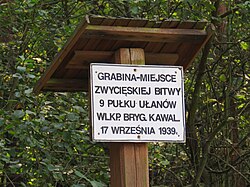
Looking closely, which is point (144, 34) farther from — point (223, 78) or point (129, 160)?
point (223, 78)

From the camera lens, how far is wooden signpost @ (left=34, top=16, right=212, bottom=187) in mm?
2740

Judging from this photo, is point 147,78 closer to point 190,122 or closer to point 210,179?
point 190,122

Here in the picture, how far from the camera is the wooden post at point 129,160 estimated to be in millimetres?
2781

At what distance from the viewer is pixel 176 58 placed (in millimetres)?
3070

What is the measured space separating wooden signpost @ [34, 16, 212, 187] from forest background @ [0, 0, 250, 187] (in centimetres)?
95

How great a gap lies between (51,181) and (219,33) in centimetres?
215

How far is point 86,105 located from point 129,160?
2187 mm

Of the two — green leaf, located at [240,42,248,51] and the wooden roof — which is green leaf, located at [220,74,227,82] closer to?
green leaf, located at [240,42,248,51]

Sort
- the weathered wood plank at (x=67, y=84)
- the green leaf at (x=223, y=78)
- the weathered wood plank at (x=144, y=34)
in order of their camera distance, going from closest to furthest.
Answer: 1. the weathered wood plank at (x=144, y=34)
2. the weathered wood plank at (x=67, y=84)
3. the green leaf at (x=223, y=78)

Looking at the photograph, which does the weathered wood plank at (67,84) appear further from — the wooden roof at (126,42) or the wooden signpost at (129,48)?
the wooden signpost at (129,48)

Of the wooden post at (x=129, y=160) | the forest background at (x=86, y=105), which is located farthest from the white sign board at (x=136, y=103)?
the forest background at (x=86, y=105)

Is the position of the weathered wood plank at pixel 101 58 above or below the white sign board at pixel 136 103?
above

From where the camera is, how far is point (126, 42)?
2.85 m

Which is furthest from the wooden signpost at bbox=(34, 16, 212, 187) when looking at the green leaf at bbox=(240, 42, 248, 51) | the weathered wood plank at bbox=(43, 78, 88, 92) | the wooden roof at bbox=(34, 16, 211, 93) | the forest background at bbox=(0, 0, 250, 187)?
the green leaf at bbox=(240, 42, 248, 51)
